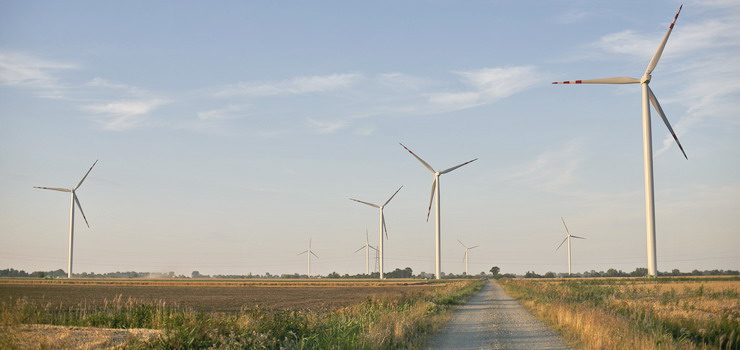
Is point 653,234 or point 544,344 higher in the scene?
point 653,234

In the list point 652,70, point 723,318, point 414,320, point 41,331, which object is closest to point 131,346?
point 41,331

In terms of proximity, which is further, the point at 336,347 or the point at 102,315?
the point at 102,315

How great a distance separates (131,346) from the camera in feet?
52.6

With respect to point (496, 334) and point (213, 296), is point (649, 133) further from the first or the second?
point (213, 296)

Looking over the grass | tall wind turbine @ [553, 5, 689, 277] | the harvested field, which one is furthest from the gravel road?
tall wind turbine @ [553, 5, 689, 277]

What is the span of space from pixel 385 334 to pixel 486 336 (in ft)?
18.3

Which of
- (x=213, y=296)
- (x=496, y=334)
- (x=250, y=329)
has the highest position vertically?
(x=250, y=329)

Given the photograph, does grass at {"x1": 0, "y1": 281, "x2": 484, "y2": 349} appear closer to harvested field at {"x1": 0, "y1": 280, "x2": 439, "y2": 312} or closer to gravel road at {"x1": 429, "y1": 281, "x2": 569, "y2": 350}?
gravel road at {"x1": 429, "y1": 281, "x2": 569, "y2": 350}

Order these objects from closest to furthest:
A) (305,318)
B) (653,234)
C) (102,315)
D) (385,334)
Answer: (385,334) → (305,318) → (102,315) → (653,234)

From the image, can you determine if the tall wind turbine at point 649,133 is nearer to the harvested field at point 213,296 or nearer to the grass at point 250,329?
the harvested field at point 213,296

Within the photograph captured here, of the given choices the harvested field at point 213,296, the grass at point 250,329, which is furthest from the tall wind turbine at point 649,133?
the grass at point 250,329

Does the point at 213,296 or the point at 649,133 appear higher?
the point at 649,133

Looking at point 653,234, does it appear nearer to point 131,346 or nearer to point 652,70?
point 652,70

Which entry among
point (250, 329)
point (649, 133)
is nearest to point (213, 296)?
point (649, 133)
